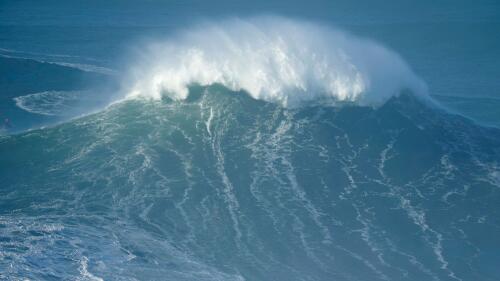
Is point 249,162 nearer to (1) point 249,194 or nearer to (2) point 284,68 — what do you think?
(1) point 249,194

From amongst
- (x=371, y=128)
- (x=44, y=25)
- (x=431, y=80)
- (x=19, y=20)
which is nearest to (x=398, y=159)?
(x=371, y=128)

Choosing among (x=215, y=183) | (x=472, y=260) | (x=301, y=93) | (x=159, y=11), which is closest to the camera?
(x=472, y=260)

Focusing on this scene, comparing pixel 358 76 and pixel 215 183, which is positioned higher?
pixel 358 76

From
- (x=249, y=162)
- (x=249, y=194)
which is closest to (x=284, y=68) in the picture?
(x=249, y=162)

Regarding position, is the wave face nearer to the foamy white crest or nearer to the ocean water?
the ocean water

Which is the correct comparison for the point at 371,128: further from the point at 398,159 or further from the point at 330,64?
the point at 330,64
